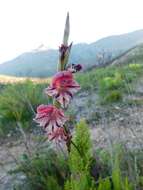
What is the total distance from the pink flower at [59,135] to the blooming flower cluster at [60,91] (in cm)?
8

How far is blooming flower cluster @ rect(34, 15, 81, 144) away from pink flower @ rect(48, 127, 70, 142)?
0.25ft

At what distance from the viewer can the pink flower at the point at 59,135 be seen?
75.0 inches

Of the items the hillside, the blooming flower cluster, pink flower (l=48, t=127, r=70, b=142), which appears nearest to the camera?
the blooming flower cluster

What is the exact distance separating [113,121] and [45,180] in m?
1.87

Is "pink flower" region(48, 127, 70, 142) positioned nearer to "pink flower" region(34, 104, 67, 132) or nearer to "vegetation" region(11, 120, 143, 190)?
"pink flower" region(34, 104, 67, 132)

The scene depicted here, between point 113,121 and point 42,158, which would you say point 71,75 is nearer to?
point 42,158

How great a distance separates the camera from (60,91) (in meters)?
1.73

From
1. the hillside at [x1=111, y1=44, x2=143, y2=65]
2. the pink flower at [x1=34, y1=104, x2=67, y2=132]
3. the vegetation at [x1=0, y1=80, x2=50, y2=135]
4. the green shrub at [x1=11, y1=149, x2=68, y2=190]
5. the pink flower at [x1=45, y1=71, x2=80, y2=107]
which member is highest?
the pink flower at [x1=45, y1=71, x2=80, y2=107]

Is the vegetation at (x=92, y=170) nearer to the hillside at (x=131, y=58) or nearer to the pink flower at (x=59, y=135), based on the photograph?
the pink flower at (x=59, y=135)

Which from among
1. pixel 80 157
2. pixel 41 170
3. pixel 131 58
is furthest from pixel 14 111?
pixel 131 58

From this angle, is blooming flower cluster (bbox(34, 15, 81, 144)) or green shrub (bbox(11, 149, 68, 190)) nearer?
blooming flower cluster (bbox(34, 15, 81, 144))

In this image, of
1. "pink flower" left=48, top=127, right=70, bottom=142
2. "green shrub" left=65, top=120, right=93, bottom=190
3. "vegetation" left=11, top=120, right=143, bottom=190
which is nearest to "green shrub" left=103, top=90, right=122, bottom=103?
"vegetation" left=11, top=120, right=143, bottom=190

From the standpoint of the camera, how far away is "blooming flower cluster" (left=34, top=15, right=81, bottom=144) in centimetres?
170

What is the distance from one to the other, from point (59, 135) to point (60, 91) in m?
0.26
